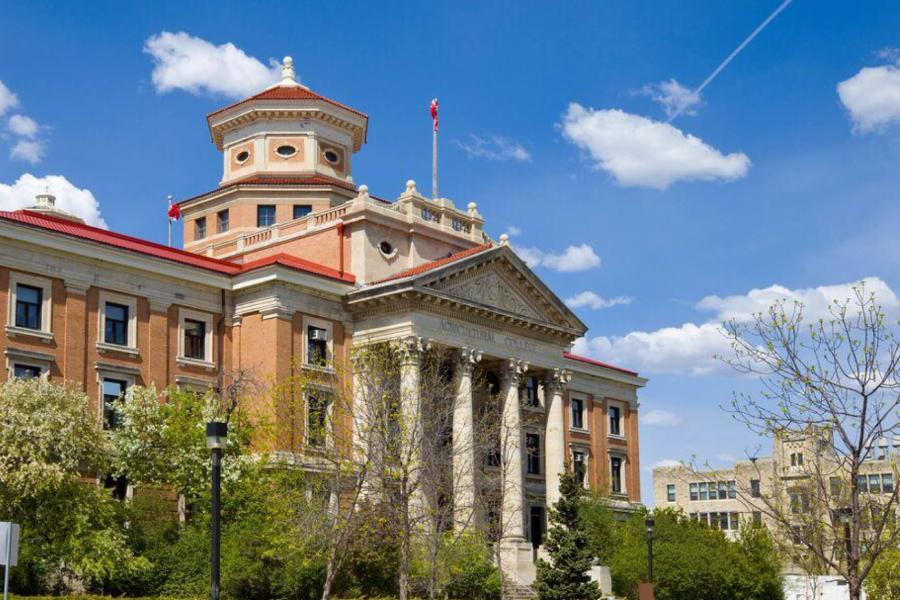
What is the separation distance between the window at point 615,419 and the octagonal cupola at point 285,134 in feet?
80.3

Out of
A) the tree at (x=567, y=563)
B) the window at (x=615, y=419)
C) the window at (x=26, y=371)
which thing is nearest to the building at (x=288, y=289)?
the window at (x=26, y=371)

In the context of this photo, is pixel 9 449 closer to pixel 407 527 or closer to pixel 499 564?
pixel 407 527

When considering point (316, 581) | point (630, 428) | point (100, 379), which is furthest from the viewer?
point (630, 428)

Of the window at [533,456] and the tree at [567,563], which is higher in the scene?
the window at [533,456]

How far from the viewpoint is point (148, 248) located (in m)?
52.0

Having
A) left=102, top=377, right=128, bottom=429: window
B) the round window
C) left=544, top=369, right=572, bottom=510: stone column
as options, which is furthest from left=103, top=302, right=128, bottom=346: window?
left=544, top=369, right=572, bottom=510: stone column

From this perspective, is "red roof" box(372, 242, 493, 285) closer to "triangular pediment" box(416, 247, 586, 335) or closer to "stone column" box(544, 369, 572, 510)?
"triangular pediment" box(416, 247, 586, 335)

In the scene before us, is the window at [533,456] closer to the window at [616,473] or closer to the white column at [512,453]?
the window at [616,473]

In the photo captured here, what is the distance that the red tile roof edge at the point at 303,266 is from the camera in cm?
5331

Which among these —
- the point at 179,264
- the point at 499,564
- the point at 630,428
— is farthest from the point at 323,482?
the point at 630,428

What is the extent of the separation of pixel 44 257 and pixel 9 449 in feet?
37.2

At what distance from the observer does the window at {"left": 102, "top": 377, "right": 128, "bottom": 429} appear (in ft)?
156

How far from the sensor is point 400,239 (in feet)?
193

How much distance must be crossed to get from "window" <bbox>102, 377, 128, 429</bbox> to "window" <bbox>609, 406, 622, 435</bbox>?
39153 millimetres
